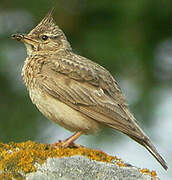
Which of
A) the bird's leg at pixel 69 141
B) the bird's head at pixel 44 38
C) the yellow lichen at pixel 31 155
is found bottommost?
the bird's leg at pixel 69 141

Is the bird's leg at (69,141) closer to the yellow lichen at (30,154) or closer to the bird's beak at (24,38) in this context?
the yellow lichen at (30,154)

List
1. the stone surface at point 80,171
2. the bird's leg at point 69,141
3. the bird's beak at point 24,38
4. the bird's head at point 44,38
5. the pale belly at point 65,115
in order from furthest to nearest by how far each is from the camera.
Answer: the bird's head at point 44,38, the bird's beak at point 24,38, the pale belly at point 65,115, the bird's leg at point 69,141, the stone surface at point 80,171

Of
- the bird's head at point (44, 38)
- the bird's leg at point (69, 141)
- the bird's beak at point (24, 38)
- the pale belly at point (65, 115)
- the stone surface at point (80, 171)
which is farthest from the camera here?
the bird's head at point (44, 38)

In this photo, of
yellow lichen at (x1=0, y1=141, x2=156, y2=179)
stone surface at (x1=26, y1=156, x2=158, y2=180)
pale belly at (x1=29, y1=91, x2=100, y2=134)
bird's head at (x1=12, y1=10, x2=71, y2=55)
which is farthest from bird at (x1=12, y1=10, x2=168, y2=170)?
stone surface at (x1=26, y1=156, x2=158, y2=180)

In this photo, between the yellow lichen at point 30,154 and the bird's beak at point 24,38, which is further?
the bird's beak at point 24,38

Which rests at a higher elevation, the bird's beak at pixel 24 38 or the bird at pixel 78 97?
the bird's beak at pixel 24 38

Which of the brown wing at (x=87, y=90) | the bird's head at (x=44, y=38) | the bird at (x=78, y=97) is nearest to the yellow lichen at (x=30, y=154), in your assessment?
the bird at (x=78, y=97)

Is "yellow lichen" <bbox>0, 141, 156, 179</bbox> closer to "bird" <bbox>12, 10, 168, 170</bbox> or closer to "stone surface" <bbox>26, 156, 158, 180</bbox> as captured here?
"stone surface" <bbox>26, 156, 158, 180</bbox>
